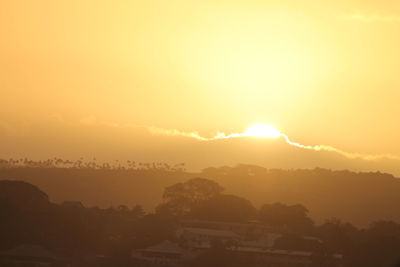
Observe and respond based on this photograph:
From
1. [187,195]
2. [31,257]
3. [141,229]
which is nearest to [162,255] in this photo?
[31,257]

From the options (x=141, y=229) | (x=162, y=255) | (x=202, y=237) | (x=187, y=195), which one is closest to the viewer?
(x=162, y=255)

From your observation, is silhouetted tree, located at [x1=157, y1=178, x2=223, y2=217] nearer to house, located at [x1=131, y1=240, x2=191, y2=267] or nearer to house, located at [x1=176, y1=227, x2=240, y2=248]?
house, located at [x1=176, y1=227, x2=240, y2=248]

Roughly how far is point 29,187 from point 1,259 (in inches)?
1797

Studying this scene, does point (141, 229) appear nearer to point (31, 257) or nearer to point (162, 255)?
point (162, 255)

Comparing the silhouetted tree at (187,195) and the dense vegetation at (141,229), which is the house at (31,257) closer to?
the dense vegetation at (141,229)

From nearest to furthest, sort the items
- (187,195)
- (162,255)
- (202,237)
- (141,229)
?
(162,255) < (202,237) < (141,229) < (187,195)

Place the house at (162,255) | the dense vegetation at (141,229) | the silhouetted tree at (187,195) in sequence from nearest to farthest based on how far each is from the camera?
the house at (162,255)
the dense vegetation at (141,229)
the silhouetted tree at (187,195)

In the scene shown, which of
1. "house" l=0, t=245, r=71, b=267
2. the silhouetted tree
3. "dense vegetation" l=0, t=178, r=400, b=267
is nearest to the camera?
"house" l=0, t=245, r=71, b=267

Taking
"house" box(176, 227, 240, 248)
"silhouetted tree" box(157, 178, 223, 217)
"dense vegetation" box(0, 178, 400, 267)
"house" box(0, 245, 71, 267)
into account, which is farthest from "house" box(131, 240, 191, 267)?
"silhouetted tree" box(157, 178, 223, 217)

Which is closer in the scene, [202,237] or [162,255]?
[162,255]

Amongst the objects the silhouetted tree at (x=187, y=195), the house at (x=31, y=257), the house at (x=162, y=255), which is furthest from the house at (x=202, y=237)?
the silhouetted tree at (x=187, y=195)

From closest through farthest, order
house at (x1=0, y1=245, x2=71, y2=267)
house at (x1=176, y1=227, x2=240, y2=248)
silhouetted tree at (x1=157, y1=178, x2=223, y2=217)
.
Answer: house at (x1=0, y1=245, x2=71, y2=267)
house at (x1=176, y1=227, x2=240, y2=248)
silhouetted tree at (x1=157, y1=178, x2=223, y2=217)

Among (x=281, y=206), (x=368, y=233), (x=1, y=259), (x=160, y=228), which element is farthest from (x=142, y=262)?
(x=281, y=206)

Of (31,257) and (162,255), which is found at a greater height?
(162,255)
